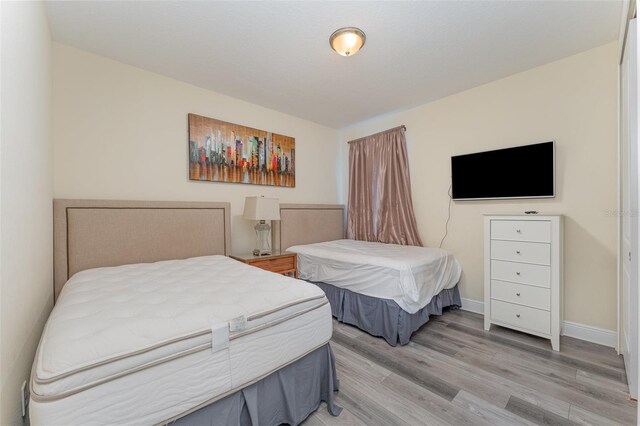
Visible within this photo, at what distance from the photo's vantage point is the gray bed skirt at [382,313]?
217 centimetres

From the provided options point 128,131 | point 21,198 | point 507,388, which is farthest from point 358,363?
point 128,131

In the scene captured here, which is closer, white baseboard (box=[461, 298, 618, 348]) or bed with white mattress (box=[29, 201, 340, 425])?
bed with white mattress (box=[29, 201, 340, 425])

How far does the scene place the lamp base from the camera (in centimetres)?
301

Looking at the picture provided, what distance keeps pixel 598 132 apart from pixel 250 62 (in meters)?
3.03

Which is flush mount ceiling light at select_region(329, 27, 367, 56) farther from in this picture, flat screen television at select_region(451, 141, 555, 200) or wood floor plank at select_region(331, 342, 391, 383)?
wood floor plank at select_region(331, 342, 391, 383)

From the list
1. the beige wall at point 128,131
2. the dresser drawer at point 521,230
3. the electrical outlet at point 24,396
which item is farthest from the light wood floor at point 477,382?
the beige wall at point 128,131

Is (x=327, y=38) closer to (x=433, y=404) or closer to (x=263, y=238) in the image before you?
(x=263, y=238)

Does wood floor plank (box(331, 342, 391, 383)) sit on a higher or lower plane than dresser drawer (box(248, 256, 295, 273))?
lower

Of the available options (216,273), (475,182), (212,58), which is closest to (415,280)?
(475,182)

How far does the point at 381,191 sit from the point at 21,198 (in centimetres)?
328

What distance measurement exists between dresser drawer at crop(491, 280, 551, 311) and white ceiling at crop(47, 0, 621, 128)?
6.57ft

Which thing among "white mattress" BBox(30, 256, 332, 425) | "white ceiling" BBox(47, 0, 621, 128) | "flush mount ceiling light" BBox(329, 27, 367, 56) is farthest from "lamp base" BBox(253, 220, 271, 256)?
"flush mount ceiling light" BBox(329, 27, 367, 56)

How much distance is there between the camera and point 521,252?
2.24 metres

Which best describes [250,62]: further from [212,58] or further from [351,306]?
[351,306]
